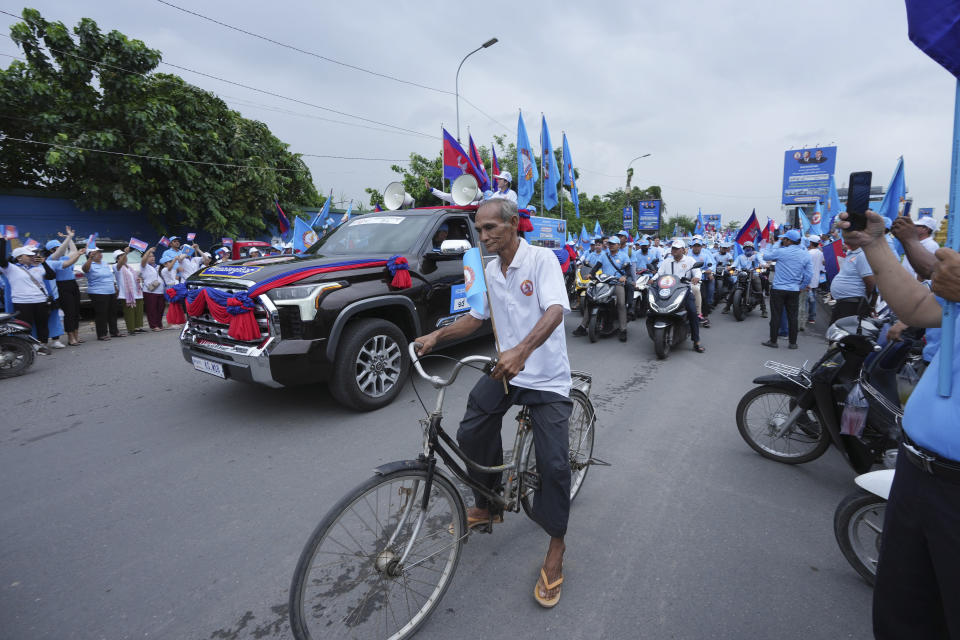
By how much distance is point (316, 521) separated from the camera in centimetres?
288

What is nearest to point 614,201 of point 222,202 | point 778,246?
point 222,202

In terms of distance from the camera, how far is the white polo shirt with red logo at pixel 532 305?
2.26 meters

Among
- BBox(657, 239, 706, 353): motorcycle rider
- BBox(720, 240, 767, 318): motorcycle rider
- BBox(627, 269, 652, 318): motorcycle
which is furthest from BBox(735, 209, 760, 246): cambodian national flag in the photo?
BBox(657, 239, 706, 353): motorcycle rider

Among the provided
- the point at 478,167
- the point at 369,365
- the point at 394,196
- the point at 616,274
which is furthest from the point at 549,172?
the point at 369,365

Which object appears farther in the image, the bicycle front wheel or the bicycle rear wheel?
the bicycle rear wheel

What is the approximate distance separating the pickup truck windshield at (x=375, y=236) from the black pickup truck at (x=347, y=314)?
0.01 meters

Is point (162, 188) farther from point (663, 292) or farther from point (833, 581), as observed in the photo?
point (833, 581)

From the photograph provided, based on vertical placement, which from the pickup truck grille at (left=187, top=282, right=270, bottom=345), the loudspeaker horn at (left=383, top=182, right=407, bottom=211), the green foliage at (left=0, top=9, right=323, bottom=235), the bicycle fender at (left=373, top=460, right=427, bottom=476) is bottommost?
→ the bicycle fender at (left=373, top=460, right=427, bottom=476)

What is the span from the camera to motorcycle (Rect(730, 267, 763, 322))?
1027cm

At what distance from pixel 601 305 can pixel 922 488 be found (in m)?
6.86

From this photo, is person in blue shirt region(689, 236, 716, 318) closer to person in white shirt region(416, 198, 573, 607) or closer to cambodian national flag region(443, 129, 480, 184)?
cambodian national flag region(443, 129, 480, 184)

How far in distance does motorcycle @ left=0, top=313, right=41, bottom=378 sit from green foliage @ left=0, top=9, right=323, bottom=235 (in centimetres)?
1015

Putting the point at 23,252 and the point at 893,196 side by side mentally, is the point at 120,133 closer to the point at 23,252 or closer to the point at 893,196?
the point at 23,252

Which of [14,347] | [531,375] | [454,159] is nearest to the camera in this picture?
[531,375]
